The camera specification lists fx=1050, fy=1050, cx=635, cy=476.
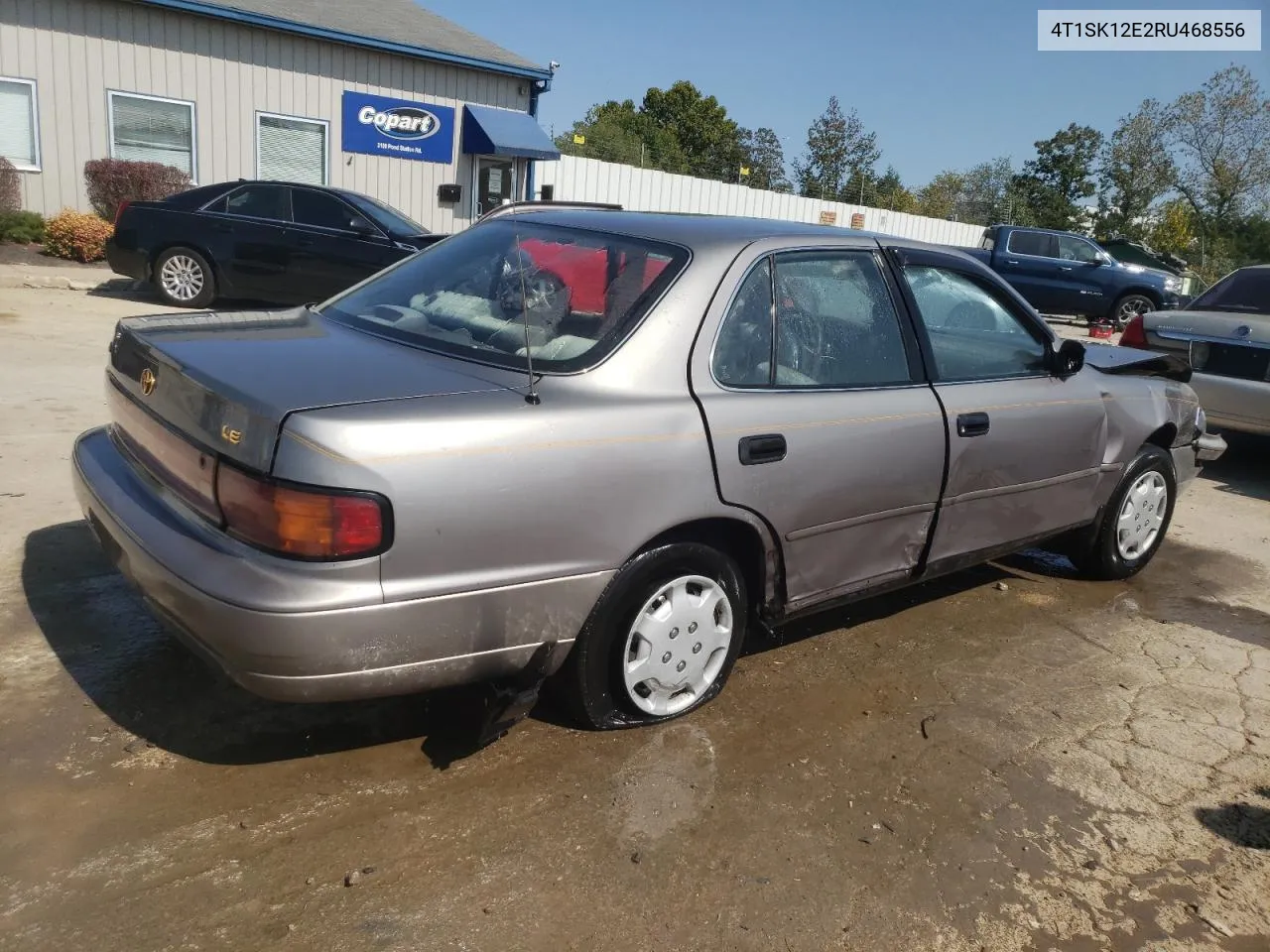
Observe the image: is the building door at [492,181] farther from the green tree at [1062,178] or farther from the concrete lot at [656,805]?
the green tree at [1062,178]

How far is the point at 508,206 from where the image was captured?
410 centimetres

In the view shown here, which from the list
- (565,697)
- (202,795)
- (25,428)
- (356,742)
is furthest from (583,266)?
(25,428)

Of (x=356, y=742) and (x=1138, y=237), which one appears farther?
(x=1138, y=237)

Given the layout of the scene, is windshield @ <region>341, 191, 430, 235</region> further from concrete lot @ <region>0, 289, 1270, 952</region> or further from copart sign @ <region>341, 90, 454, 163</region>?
concrete lot @ <region>0, 289, 1270, 952</region>

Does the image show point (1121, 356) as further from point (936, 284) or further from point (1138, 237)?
point (1138, 237)

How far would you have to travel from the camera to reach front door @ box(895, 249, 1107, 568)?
3996 millimetres

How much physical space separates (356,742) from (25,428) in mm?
3931

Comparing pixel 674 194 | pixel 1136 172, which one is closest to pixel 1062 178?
pixel 1136 172

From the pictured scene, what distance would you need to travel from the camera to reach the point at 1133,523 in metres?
5.18

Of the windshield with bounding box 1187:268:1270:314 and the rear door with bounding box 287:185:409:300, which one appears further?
the rear door with bounding box 287:185:409:300

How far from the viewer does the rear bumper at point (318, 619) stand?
252cm

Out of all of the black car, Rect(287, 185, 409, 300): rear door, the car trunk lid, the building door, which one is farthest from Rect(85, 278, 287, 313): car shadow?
the car trunk lid

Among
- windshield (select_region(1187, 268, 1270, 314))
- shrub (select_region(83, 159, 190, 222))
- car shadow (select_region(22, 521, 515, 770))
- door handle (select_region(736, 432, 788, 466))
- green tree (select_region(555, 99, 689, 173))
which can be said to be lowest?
car shadow (select_region(22, 521, 515, 770))

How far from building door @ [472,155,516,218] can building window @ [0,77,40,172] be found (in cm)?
679
